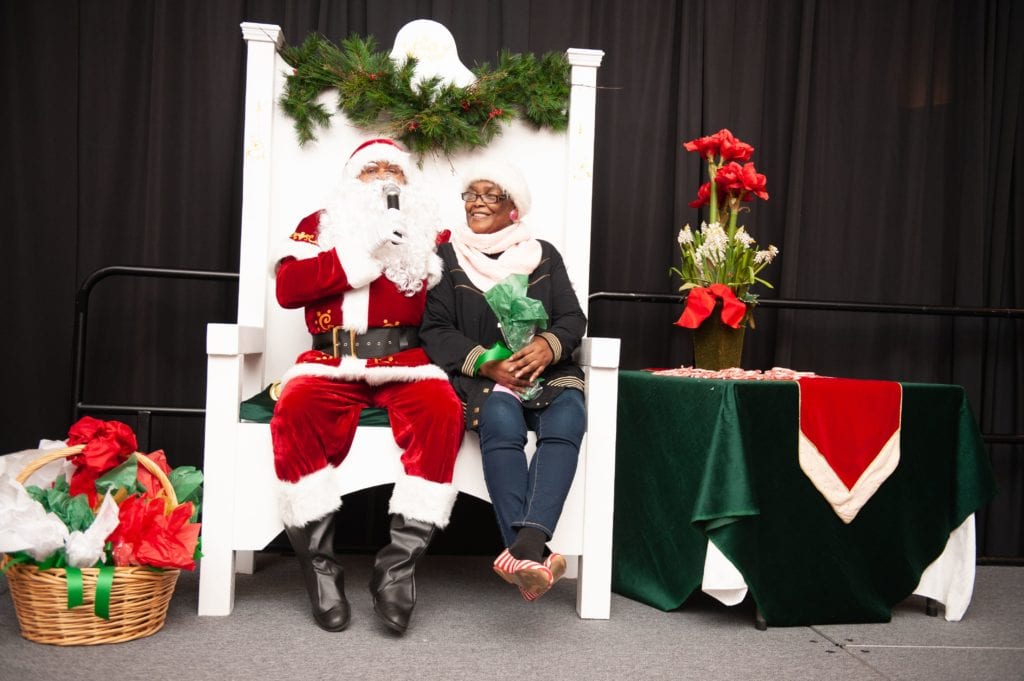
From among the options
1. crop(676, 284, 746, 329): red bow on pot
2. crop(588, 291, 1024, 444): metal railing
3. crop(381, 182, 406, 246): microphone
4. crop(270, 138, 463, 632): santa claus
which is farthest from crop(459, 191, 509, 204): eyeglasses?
crop(676, 284, 746, 329): red bow on pot

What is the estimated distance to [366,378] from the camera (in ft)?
6.69

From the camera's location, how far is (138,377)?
2.75 meters

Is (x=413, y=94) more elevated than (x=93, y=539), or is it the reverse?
(x=413, y=94)

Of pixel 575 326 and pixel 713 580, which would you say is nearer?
pixel 713 580

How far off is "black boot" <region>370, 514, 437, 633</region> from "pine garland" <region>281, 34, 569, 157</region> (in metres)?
1.15

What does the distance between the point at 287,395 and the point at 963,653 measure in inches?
64.1

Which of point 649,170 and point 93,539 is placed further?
point 649,170

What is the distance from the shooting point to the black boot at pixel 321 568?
1850 mm

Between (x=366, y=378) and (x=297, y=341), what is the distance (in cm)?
51

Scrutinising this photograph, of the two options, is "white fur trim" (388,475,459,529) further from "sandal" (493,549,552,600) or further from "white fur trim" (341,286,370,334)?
"white fur trim" (341,286,370,334)

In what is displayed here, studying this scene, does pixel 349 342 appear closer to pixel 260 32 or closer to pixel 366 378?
pixel 366 378

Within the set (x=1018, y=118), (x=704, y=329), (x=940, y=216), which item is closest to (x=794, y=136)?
(x=940, y=216)

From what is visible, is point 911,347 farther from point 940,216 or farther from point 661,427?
point 661,427

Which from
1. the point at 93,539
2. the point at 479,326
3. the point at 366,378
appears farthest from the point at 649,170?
the point at 93,539
